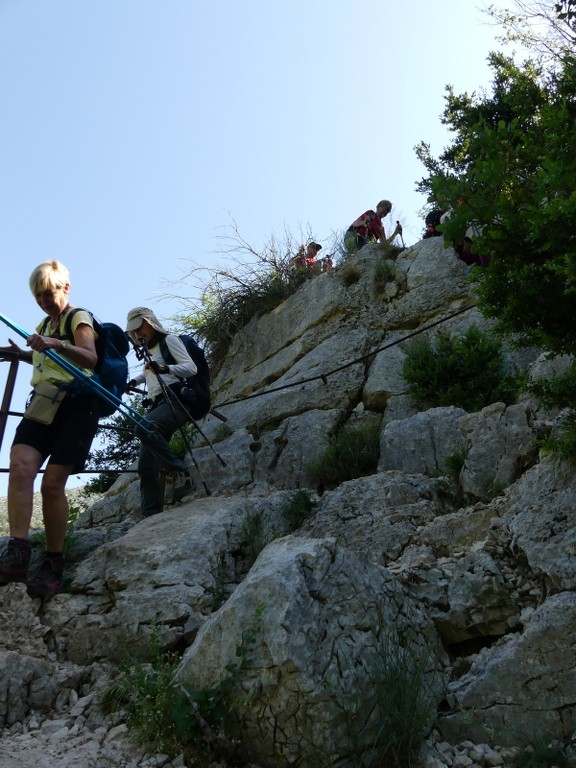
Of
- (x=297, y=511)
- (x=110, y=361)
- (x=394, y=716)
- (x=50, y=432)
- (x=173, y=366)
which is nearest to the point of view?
(x=394, y=716)

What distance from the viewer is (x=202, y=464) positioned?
771cm

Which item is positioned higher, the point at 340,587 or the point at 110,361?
the point at 110,361

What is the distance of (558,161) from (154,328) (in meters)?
4.08

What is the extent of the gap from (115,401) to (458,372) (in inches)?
150

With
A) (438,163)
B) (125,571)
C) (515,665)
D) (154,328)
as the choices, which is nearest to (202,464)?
(154,328)

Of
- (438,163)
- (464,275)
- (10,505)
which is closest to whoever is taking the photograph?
(10,505)

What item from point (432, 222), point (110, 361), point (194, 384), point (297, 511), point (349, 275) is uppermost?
point (432, 222)

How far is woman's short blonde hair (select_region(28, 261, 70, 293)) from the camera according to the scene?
5.51m

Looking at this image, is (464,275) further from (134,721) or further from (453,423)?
(134,721)

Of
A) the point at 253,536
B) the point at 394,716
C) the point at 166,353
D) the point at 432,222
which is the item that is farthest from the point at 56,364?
the point at 432,222

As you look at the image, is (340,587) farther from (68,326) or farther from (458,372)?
(458,372)

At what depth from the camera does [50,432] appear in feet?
18.1

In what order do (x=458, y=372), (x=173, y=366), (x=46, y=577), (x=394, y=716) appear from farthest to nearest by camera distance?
(x=458, y=372), (x=173, y=366), (x=46, y=577), (x=394, y=716)

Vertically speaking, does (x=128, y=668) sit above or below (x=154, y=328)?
below
